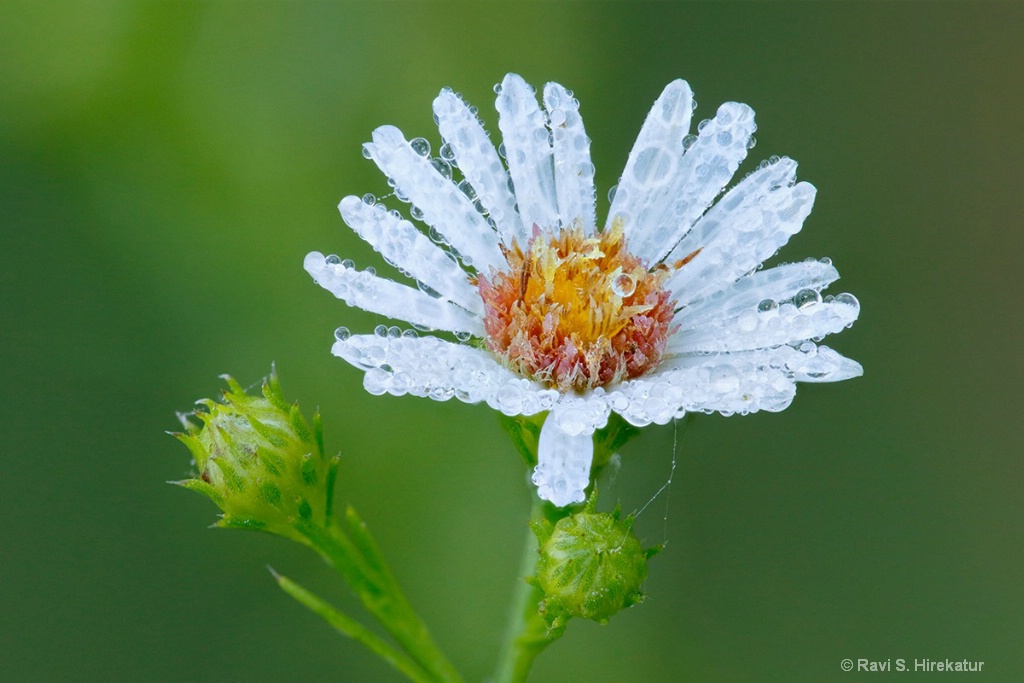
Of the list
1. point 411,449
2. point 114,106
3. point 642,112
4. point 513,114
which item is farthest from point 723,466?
point 114,106

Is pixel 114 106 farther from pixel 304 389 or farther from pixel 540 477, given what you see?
pixel 540 477

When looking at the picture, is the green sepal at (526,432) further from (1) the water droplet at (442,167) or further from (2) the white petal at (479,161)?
(1) the water droplet at (442,167)

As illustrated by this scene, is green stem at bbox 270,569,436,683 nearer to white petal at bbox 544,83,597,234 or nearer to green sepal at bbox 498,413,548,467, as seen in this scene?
green sepal at bbox 498,413,548,467

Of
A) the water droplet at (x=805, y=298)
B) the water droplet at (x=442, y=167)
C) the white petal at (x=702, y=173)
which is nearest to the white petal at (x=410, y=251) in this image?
the water droplet at (x=442, y=167)

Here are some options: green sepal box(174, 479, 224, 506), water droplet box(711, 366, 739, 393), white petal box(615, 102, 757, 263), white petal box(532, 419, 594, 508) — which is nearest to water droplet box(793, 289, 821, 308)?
water droplet box(711, 366, 739, 393)

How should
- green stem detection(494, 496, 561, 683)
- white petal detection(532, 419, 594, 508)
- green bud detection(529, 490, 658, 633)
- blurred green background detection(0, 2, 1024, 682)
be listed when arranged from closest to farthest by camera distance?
white petal detection(532, 419, 594, 508), green bud detection(529, 490, 658, 633), green stem detection(494, 496, 561, 683), blurred green background detection(0, 2, 1024, 682)

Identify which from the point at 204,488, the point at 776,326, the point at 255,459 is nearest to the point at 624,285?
the point at 776,326

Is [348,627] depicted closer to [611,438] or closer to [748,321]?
[611,438]

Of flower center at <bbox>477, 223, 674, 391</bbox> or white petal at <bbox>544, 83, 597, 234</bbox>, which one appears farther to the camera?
white petal at <bbox>544, 83, 597, 234</bbox>
